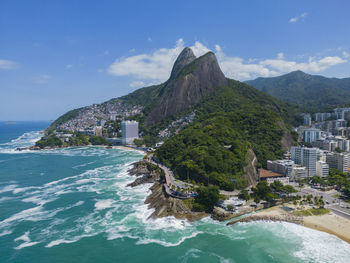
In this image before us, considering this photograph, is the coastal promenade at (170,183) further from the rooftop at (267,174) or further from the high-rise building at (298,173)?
the high-rise building at (298,173)

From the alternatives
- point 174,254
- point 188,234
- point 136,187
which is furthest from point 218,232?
point 136,187

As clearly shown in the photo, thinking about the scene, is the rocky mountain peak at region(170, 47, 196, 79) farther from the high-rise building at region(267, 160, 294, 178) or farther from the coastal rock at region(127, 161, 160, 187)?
the high-rise building at region(267, 160, 294, 178)

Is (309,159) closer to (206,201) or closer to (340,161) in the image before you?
(340,161)

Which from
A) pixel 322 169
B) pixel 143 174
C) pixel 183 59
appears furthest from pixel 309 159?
pixel 183 59

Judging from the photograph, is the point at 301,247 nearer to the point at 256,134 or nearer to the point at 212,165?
the point at 212,165

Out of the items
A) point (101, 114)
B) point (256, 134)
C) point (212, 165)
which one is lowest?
point (212, 165)
